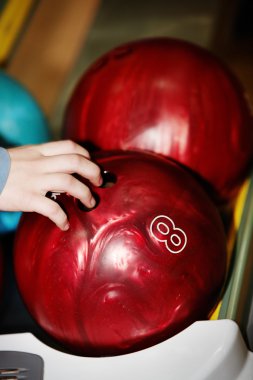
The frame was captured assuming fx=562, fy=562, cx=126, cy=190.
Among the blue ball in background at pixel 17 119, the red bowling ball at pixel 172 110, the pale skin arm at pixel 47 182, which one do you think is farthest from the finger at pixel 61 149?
the blue ball in background at pixel 17 119

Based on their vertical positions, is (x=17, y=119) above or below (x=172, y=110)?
below

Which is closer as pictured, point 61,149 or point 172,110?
point 61,149

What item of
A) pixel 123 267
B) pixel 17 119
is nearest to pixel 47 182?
pixel 123 267

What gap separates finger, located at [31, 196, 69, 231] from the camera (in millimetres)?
938

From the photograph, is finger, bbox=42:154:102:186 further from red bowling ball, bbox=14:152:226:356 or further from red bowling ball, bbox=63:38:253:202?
red bowling ball, bbox=63:38:253:202

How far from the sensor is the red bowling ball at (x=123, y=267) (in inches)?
36.3

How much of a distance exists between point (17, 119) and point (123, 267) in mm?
665

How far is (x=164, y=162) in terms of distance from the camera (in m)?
1.07

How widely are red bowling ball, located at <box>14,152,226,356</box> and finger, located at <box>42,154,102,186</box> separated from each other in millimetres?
29

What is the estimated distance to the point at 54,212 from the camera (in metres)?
0.94

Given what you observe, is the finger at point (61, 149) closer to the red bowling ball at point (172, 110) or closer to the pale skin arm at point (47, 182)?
A: the pale skin arm at point (47, 182)

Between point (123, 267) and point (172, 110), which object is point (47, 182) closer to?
point (123, 267)

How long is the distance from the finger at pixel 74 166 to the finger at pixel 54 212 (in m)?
0.06

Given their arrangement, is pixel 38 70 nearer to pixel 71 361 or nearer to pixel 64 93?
pixel 64 93
